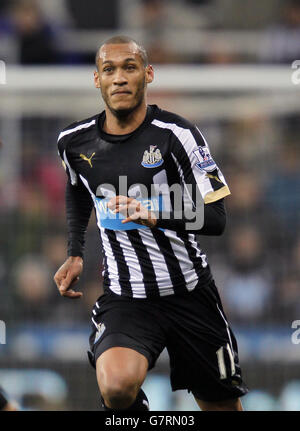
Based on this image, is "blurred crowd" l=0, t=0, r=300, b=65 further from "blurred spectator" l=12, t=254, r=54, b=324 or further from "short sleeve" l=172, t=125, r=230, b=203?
"short sleeve" l=172, t=125, r=230, b=203

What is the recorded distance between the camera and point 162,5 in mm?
8914

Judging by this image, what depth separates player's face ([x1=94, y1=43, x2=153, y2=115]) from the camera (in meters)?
4.77

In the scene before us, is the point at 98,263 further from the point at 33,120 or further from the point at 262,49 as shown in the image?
the point at 262,49

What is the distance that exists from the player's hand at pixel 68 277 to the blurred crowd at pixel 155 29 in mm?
3129

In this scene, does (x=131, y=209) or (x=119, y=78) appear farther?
(x=119, y=78)

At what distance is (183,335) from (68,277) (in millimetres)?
732

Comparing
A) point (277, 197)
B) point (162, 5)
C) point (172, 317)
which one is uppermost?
point (162, 5)

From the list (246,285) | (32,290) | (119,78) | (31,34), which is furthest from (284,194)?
(119,78)

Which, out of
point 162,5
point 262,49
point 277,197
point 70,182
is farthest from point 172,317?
point 162,5

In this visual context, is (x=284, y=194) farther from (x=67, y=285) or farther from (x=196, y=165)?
(x=67, y=285)

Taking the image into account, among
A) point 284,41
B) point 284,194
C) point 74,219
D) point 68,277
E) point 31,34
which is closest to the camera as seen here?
point 68,277

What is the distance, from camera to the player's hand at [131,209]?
13.6 feet

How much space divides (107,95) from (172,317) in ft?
4.22

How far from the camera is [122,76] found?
4754mm
